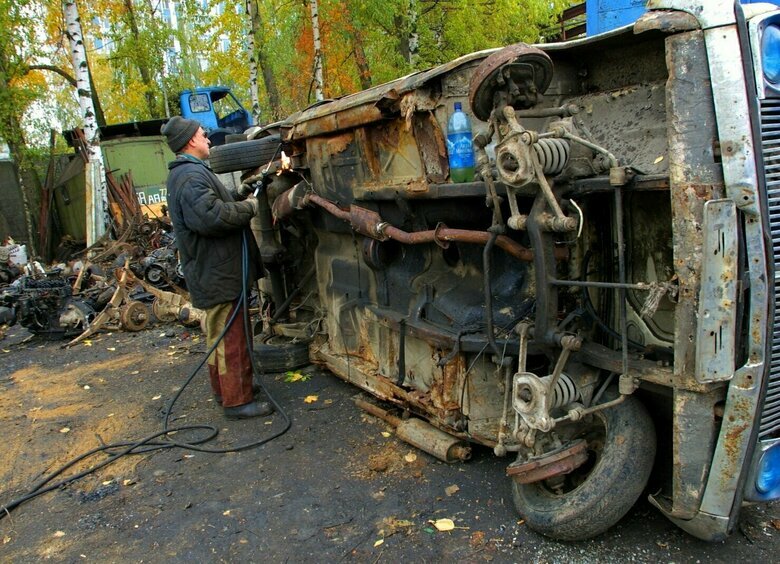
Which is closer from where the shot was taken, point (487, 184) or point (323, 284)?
point (487, 184)

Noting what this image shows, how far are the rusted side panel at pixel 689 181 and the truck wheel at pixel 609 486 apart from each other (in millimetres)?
291

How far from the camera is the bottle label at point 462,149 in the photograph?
3.04 meters

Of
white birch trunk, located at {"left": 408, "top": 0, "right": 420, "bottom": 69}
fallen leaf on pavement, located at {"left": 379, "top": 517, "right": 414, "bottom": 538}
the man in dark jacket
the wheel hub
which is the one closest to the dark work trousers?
the man in dark jacket

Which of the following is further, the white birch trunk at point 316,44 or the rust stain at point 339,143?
the white birch trunk at point 316,44

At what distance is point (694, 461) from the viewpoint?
2.32 m

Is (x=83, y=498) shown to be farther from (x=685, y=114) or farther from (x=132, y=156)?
(x=132, y=156)

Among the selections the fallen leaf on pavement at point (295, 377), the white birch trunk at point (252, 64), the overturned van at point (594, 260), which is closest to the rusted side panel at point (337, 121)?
the overturned van at point (594, 260)

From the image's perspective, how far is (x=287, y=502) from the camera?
3.24 m

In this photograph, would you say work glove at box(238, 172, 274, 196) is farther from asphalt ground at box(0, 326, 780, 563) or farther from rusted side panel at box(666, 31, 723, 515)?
rusted side panel at box(666, 31, 723, 515)

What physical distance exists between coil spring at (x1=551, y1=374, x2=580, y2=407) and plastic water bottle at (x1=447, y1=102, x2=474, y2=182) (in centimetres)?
113

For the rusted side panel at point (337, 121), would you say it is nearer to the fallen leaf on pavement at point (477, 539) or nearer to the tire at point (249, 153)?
the tire at point (249, 153)

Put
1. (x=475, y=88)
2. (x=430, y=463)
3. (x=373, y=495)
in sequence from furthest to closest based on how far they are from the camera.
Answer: (x=430, y=463)
(x=373, y=495)
(x=475, y=88)

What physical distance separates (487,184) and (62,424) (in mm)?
3864

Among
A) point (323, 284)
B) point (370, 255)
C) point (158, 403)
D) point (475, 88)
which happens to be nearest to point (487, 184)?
point (475, 88)
